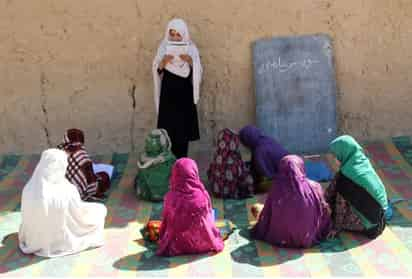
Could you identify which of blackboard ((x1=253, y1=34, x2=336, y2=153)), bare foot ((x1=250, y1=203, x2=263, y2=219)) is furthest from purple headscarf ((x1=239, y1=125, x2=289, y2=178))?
blackboard ((x1=253, y1=34, x2=336, y2=153))

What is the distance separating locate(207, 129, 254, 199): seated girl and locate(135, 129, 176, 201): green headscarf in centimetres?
47

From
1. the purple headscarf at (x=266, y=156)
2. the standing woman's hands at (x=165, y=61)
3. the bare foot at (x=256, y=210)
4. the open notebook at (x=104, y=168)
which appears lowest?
the bare foot at (x=256, y=210)

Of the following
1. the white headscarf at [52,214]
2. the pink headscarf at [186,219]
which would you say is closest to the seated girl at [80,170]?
the white headscarf at [52,214]

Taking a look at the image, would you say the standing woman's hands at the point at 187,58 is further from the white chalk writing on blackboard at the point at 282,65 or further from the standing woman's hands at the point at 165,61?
the white chalk writing on blackboard at the point at 282,65

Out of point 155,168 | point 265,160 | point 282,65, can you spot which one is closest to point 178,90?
point 155,168

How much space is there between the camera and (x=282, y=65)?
798 centimetres

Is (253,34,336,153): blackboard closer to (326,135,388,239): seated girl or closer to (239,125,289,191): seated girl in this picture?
(239,125,289,191): seated girl

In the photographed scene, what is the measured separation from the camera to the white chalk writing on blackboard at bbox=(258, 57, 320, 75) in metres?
7.98

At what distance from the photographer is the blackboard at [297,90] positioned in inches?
314

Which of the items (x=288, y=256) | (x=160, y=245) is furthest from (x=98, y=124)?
(x=288, y=256)

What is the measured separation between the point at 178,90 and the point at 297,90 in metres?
1.38

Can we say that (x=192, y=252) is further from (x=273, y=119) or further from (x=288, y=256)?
(x=273, y=119)

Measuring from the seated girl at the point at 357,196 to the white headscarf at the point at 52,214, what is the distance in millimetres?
2025

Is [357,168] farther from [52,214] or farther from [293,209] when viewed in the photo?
[52,214]
